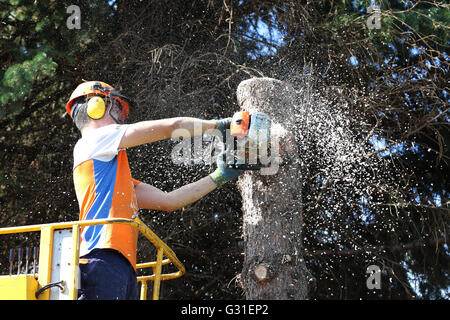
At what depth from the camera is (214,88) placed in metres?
6.60

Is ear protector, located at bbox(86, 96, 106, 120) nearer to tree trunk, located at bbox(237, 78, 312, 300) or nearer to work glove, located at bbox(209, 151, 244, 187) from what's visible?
work glove, located at bbox(209, 151, 244, 187)

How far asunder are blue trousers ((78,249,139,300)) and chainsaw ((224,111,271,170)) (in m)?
1.11

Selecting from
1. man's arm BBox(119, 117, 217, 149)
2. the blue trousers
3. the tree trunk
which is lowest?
the blue trousers

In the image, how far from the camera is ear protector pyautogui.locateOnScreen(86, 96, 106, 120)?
4.18 meters

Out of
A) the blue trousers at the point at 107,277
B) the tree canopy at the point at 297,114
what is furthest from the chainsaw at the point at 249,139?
the tree canopy at the point at 297,114

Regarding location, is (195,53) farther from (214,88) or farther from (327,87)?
(327,87)

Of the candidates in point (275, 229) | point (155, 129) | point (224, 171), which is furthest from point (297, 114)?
point (155, 129)

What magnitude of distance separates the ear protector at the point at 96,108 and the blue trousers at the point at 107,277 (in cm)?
102

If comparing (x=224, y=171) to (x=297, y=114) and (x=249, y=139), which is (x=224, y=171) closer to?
(x=249, y=139)

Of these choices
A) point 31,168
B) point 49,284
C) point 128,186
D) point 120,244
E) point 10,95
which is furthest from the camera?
point 31,168

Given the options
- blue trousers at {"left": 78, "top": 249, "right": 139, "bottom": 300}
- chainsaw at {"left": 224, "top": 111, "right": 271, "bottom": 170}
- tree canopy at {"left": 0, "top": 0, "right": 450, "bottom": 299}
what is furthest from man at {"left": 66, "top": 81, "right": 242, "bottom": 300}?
tree canopy at {"left": 0, "top": 0, "right": 450, "bottom": 299}

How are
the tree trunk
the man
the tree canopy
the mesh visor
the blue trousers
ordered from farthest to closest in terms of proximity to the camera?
1. the tree canopy
2. the tree trunk
3. the mesh visor
4. the man
5. the blue trousers
